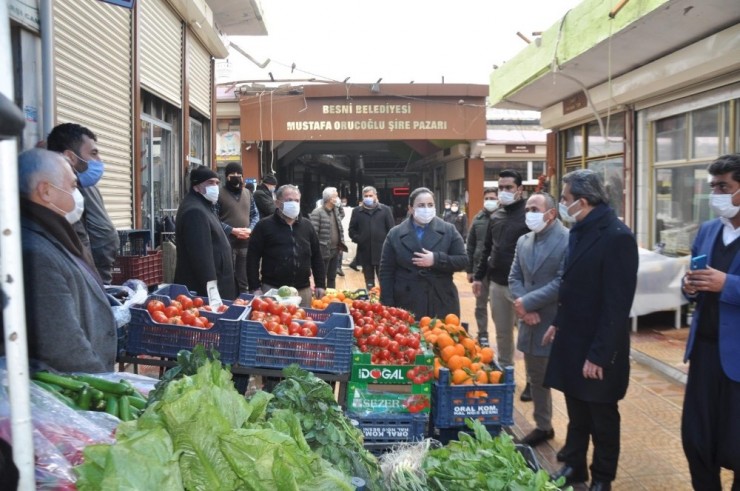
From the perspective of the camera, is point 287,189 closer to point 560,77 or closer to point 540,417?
point 540,417

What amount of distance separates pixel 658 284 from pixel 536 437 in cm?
409

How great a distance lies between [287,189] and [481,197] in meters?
15.3

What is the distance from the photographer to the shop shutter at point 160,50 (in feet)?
28.7

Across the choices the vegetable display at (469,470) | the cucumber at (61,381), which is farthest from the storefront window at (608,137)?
the cucumber at (61,381)

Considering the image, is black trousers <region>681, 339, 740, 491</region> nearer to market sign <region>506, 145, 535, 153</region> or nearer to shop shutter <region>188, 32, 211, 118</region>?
shop shutter <region>188, 32, 211, 118</region>

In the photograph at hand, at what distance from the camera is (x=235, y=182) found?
8039 mm

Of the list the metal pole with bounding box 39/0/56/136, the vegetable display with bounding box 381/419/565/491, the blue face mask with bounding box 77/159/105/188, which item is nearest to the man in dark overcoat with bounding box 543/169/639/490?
the vegetable display with bounding box 381/419/565/491

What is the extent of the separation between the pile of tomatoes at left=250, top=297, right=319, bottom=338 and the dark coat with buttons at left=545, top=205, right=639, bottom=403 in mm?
1620

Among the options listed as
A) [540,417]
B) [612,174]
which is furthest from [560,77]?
[540,417]

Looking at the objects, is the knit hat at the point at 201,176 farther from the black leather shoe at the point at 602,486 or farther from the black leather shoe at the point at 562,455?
the black leather shoe at the point at 602,486

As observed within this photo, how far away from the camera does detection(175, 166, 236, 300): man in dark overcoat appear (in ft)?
17.3

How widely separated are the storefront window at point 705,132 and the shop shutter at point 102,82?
7.31 metres

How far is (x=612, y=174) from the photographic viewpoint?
1088 centimetres

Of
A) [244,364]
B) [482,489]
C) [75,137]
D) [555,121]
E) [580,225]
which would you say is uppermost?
[555,121]
